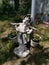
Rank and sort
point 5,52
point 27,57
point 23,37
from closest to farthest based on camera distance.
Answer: point 23,37, point 27,57, point 5,52

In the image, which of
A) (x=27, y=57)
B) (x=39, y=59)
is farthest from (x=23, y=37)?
(x=39, y=59)

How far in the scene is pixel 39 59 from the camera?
27.0ft

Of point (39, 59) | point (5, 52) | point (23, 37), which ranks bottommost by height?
point (39, 59)

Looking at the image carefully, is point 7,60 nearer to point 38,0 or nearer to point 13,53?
point 13,53

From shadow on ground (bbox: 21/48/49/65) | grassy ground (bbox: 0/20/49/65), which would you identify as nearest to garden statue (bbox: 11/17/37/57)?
grassy ground (bbox: 0/20/49/65)

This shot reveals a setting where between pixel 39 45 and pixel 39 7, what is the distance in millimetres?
3897

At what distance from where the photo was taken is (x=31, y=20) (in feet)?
27.7

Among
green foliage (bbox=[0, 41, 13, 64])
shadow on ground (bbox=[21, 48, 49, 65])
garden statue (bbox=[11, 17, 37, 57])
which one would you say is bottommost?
shadow on ground (bbox=[21, 48, 49, 65])

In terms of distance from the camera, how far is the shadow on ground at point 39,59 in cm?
799

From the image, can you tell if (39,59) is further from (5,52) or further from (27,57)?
(5,52)

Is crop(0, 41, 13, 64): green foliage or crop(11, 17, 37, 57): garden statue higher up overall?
crop(11, 17, 37, 57): garden statue

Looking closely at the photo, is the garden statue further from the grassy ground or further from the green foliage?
the green foliage

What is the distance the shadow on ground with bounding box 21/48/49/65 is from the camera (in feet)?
26.2

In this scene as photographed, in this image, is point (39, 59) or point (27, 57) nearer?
point (39, 59)
